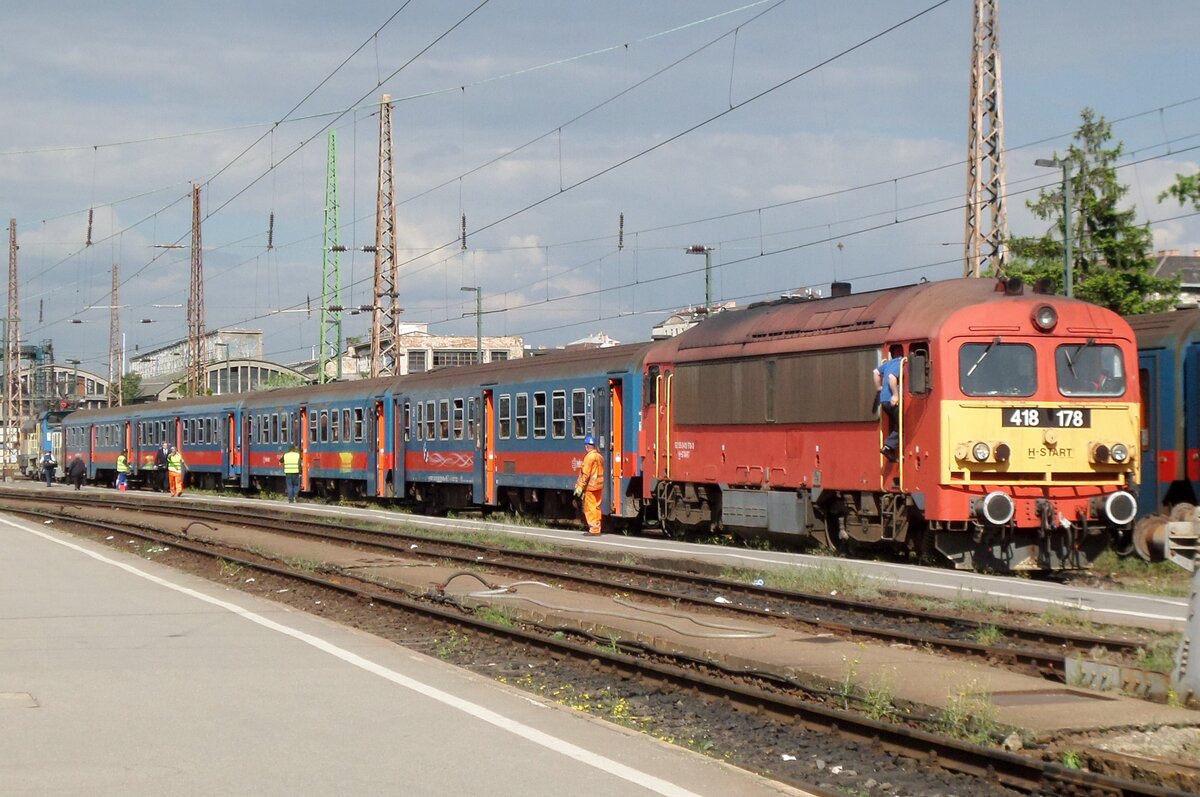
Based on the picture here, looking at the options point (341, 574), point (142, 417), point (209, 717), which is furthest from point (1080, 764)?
point (142, 417)

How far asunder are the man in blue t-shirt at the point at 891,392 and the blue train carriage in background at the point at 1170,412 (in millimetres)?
4108

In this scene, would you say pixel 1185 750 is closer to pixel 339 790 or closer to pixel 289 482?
pixel 339 790

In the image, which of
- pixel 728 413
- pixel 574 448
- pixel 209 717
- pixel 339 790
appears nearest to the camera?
pixel 339 790

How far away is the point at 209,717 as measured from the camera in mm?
8805

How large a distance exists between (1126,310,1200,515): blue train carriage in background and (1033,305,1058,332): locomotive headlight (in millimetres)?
2522

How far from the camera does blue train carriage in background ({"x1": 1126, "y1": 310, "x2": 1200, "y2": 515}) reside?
19.5 meters

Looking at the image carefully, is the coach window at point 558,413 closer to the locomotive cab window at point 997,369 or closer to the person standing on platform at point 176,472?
the locomotive cab window at point 997,369

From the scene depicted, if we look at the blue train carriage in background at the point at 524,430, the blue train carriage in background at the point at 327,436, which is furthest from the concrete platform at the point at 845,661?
the blue train carriage in background at the point at 327,436

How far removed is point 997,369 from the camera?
18047 millimetres

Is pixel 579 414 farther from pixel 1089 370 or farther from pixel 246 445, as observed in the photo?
pixel 246 445

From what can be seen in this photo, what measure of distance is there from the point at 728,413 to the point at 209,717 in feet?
47.4

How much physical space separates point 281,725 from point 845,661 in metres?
4.42

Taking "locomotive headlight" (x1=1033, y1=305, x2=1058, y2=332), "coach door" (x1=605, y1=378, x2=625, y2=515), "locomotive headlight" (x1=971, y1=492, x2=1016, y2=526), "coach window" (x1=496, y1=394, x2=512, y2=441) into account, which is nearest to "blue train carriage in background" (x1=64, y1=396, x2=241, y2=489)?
"coach window" (x1=496, y1=394, x2=512, y2=441)

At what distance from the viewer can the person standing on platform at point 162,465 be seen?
186ft
